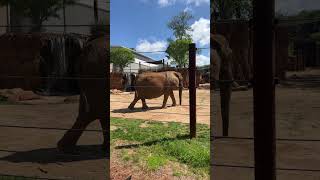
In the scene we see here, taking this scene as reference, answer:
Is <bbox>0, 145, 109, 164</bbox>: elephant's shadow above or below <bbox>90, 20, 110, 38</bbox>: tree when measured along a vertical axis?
below

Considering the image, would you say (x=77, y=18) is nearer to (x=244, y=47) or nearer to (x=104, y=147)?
(x=104, y=147)

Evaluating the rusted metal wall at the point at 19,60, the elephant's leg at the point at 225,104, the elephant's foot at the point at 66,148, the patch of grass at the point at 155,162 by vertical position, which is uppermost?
the rusted metal wall at the point at 19,60

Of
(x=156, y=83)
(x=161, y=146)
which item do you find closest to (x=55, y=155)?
(x=161, y=146)

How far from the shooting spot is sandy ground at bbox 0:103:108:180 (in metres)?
4.02

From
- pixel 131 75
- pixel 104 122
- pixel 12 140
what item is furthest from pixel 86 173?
pixel 131 75

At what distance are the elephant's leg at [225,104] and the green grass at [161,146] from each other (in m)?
2.02

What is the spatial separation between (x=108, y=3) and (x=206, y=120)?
622cm

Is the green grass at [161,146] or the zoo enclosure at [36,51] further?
the green grass at [161,146]

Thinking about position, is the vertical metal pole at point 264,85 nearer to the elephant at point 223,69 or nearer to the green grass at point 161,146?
the elephant at point 223,69

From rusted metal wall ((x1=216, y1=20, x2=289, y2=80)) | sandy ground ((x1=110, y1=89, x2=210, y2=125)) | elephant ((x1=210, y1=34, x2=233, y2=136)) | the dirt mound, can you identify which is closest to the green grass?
sandy ground ((x1=110, y1=89, x2=210, y2=125))

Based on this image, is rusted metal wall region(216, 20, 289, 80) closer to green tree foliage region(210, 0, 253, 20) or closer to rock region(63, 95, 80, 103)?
green tree foliage region(210, 0, 253, 20)

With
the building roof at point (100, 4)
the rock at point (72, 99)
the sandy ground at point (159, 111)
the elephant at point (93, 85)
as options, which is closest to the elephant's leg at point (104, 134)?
the elephant at point (93, 85)

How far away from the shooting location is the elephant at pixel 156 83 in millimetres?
11852

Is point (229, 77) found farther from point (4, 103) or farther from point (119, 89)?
point (119, 89)
